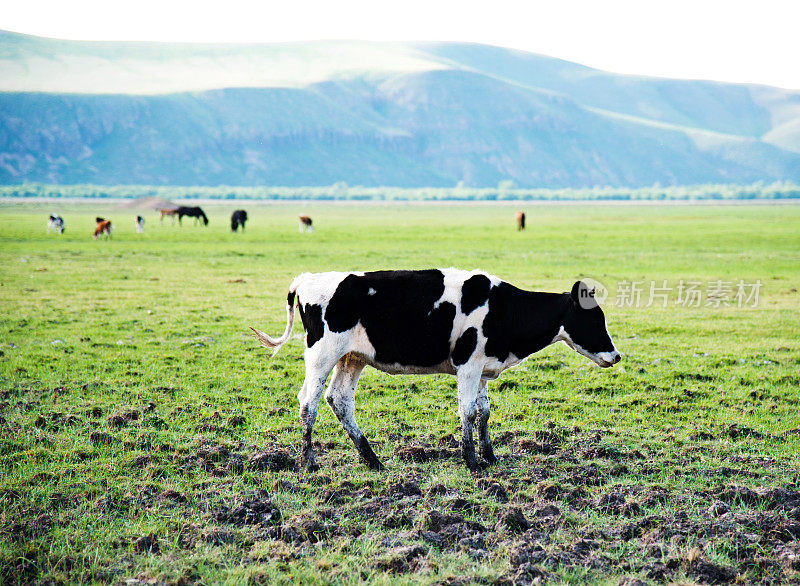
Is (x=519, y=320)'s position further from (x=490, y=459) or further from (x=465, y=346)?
(x=490, y=459)

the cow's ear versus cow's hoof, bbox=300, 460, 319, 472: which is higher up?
the cow's ear

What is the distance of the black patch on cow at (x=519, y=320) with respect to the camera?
8.79 m

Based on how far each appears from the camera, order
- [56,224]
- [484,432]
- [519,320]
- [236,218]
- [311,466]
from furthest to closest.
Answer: [236,218]
[56,224]
[519,320]
[484,432]
[311,466]

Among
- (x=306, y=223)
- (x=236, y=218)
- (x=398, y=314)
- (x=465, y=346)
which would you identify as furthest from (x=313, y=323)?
(x=306, y=223)

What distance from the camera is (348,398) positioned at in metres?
8.98

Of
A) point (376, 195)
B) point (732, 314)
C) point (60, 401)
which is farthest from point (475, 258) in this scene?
point (376, 195)

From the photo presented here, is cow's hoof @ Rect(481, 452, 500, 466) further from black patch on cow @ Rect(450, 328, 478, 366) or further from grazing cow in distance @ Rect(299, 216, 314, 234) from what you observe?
grazing cow in distance @ Rect(299, 216, 314, 234)

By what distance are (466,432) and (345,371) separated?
1561 mm

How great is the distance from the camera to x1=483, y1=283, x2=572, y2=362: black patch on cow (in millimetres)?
8785

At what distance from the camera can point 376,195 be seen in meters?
188

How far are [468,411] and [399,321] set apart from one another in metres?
1.23

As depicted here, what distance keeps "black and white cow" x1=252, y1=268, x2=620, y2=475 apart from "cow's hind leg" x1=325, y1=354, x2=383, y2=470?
11 millimetres

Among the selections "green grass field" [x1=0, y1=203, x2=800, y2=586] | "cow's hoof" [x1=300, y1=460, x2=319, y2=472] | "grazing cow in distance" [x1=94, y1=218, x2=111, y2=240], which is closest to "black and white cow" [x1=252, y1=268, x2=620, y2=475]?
"cow's hoof" [x1=300, y1=460, x2=319, y2=472]

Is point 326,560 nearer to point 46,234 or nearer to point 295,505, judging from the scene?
point 295,505
